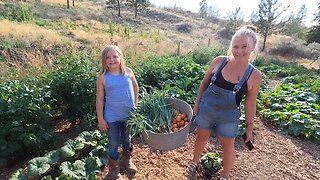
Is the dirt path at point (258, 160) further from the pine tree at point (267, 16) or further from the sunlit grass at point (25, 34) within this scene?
the pine tree at point (267, 16)

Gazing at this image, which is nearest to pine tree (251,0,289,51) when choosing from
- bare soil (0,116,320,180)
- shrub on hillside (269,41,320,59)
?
shrub on hillside (269,41,320,59)

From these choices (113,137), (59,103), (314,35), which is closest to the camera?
(113,137)

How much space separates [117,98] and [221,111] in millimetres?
991

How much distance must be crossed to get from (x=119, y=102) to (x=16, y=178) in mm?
1175

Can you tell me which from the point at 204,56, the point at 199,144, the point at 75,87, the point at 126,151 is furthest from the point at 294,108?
the point at 204,56

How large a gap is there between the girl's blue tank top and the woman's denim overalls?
29.7 inches

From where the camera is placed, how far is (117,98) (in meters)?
2.72

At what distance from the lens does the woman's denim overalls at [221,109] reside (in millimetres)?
2429

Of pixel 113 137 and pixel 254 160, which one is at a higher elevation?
pixel 113 137

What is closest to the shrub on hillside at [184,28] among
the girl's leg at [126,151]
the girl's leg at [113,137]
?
the girl's leg at [126,151]

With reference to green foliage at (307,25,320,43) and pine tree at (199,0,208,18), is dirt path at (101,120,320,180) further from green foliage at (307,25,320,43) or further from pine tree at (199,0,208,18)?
pine tree at (199,0,208,18)

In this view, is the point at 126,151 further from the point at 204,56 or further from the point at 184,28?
the point at 184,28

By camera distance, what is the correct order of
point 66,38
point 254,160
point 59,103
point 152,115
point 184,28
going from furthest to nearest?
point 184,28
point 66,38
point 59,103
point 254,160
point 152,115

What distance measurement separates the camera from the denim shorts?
2.43 m
